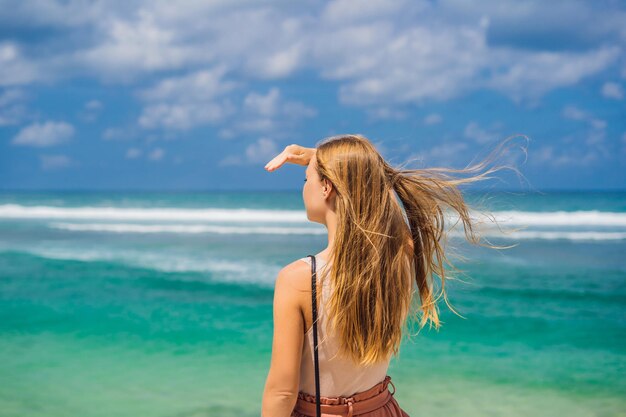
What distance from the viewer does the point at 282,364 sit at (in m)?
1.95

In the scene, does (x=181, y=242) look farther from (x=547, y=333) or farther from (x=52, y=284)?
(x=547, y=333)

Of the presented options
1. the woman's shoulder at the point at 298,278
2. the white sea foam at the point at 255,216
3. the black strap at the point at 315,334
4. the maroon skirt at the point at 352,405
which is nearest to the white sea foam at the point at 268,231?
the white sea foam at the point at 255,216

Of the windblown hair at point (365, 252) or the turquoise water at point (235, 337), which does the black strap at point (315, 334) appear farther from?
the turquoise water at point (235, 337)

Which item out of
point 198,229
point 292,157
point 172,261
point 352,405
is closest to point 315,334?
point 352,405

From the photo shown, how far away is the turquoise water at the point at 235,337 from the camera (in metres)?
5.16

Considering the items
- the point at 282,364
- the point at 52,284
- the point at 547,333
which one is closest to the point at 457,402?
the point at 547,333

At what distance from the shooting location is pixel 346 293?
6.41ft

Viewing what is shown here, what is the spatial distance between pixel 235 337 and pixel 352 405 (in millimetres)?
5044

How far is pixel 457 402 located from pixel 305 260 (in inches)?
142

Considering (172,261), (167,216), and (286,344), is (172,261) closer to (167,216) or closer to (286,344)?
(286,344)

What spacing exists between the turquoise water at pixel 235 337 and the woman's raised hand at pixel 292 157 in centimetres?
93

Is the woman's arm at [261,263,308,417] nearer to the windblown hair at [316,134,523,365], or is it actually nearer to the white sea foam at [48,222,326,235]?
the windblown hair at [316,134,523,365]

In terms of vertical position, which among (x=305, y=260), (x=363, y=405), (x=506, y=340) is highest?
(x=506, y=340)

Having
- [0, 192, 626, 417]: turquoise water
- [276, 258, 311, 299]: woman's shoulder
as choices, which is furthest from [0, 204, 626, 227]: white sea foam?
[276, 258, 311, 299]: woman's shoulder
